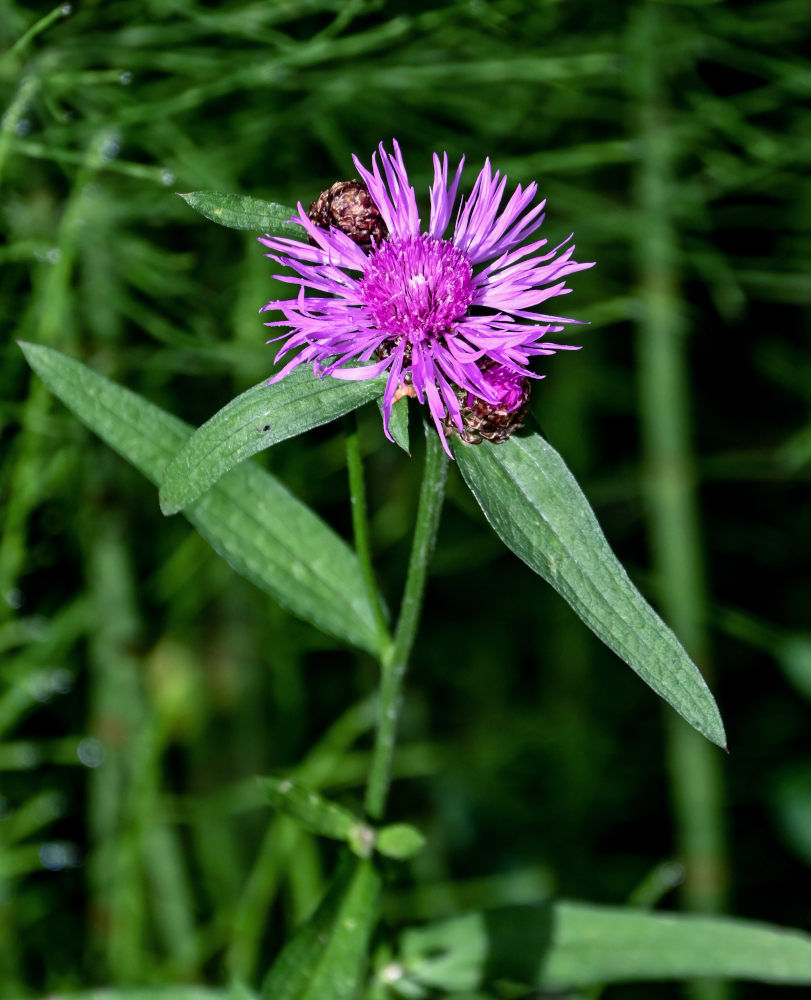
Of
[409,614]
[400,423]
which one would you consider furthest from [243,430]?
[409,614]

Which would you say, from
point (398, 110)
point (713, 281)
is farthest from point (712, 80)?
point (398, 110)

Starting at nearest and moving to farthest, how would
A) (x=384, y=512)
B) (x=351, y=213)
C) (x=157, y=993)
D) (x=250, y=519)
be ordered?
(x=351, y=213) < (x=250, y=519) < (x=157, y=993) < (x=384, y=512)

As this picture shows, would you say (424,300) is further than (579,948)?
No

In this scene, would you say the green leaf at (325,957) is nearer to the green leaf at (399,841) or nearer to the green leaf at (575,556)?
the green leaf at (399,841)

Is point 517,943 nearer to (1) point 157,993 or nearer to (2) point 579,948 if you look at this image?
(2) point 579,948

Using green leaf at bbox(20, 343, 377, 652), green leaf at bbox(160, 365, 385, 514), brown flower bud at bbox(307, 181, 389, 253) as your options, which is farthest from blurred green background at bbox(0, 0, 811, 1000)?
green leaf at bbox(160, 365, 385, 514)

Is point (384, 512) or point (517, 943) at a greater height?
point (384, 512)

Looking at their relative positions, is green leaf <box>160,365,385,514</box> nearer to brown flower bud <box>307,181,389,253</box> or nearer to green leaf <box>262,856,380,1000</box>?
brown flower bud <box>307,181,389,253</box>
